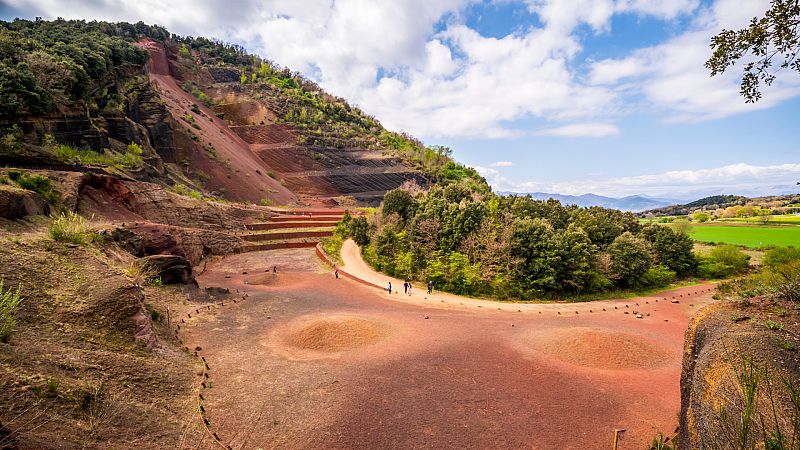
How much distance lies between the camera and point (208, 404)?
8.45 meters

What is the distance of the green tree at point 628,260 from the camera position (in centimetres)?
2492

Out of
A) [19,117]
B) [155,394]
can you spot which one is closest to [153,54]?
[19,117]

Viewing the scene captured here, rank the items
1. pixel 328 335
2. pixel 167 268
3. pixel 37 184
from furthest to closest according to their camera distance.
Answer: pixel 167 268, pixel 37 184, pixel 328 335

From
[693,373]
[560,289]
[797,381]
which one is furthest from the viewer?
[560,289]

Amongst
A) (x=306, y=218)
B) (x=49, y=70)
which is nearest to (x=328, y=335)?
(x=49, y=70)

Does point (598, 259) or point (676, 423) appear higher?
point (598, 259)

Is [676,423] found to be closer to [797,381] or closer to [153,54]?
[797,381]

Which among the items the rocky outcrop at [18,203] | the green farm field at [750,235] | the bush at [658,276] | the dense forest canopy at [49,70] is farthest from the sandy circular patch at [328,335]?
the green farm field at [750,235]

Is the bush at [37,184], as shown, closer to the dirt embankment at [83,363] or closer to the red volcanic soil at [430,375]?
the dirt embankment at [83,363]

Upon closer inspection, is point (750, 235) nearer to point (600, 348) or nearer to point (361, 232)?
point (600, 348)

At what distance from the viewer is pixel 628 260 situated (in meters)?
25.4

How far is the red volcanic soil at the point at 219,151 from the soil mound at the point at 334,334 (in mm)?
31129

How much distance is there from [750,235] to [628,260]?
3425 cm

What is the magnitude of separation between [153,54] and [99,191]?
5088 centimetres
